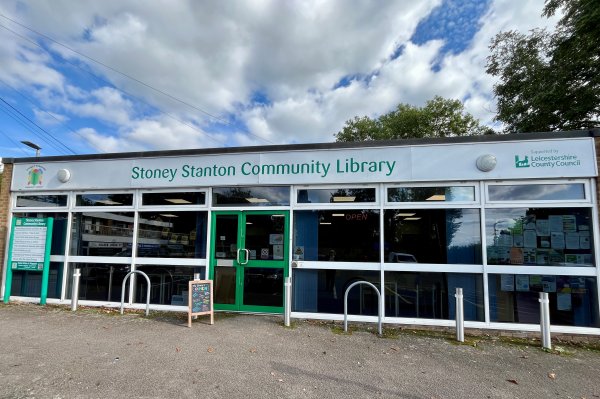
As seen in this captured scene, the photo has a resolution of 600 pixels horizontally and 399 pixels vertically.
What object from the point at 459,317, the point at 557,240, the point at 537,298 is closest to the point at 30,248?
the point at 459,317

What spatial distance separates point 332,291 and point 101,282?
519 centimetres

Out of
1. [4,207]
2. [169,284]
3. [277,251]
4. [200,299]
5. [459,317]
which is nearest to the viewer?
[459,317]

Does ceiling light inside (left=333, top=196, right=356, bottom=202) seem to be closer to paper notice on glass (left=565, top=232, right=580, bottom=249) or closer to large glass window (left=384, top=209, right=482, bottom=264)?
large glass window (left=384, top=209, right=482, bottom=264)

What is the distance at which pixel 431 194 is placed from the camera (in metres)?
6.91

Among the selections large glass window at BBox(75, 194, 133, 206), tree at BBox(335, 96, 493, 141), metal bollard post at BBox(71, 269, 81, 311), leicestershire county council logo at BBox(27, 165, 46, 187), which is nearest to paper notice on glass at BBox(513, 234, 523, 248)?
large glass window at BBox(75, 194, 133, 206)

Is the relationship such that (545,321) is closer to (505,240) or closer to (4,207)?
(505,240)

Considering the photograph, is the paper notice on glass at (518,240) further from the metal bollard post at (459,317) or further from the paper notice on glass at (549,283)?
the metal bollard post at (459,317)

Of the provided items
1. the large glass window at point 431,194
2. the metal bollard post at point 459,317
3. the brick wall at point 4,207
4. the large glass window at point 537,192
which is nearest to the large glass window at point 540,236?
the large glass window at point 537,192

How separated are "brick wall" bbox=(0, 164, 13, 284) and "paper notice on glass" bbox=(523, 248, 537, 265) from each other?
11157 millimetres

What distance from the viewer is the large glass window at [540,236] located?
634cm

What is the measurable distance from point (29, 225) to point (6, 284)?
1428 mm

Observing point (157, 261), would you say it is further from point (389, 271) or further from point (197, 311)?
point (389, 271)

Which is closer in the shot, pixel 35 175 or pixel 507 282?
pixel 507 282

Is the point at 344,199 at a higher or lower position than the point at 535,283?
higher
